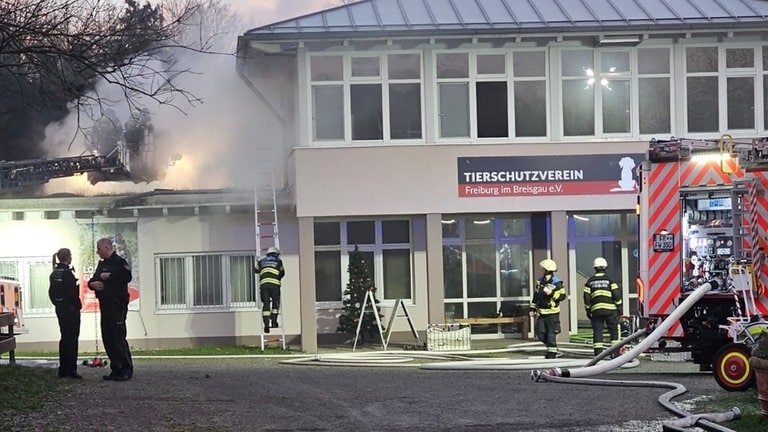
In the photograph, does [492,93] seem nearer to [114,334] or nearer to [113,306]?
[113,306]

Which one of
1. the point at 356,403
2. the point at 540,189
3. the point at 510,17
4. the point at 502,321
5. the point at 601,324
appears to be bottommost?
the point at 356,403

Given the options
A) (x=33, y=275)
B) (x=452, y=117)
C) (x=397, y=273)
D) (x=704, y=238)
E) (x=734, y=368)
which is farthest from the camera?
(x=397, y=273)

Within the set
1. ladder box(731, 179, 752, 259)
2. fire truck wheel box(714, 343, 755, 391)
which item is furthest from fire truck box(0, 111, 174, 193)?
fire truck wheel box(714, 343, 755, 391)

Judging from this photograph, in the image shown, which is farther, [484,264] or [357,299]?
[484,264]

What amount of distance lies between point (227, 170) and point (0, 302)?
10777 mm

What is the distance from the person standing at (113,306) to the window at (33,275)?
10.9 meters

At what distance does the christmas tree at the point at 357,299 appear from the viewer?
23141mm

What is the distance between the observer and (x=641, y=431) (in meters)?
9.99

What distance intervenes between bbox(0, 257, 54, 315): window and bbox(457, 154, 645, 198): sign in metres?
9.00

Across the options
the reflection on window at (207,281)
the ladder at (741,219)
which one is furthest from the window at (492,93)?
the ladder at (741,219)

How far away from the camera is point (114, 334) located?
13.8 metres

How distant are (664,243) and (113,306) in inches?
279

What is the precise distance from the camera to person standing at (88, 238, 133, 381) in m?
13.8

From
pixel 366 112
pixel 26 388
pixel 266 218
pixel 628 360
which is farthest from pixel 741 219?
pixel 266 218
